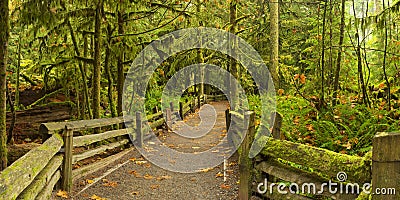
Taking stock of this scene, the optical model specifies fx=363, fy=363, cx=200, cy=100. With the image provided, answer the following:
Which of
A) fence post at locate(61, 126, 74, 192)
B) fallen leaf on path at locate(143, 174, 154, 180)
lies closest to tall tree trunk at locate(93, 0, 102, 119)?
fallen leaf on path at locate(143, 174, 154, 180)

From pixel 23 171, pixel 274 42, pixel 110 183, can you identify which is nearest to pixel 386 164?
pixel 23 171

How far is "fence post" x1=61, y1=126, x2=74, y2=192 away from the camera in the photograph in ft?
20.8

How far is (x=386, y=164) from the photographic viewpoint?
2.72 metres

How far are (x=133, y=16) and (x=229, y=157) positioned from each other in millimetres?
5881

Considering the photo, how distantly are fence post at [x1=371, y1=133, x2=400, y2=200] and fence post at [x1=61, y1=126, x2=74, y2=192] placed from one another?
5098 millimetres

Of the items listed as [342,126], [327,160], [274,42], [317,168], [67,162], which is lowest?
[67,162]

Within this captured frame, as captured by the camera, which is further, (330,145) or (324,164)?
(330,145)

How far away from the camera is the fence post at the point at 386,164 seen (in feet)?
8.71

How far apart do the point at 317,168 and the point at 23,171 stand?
322 cm

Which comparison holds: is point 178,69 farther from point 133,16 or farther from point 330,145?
point 330,145

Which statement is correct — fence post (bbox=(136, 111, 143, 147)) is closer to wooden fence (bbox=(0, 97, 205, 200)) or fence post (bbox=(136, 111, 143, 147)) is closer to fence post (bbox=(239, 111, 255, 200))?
wooden fence (bbox=(0, 97, 205, 200))

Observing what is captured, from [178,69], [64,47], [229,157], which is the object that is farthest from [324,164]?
[178,69]

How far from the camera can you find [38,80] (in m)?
15.5

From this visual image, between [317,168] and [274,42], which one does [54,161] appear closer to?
[317,168]
